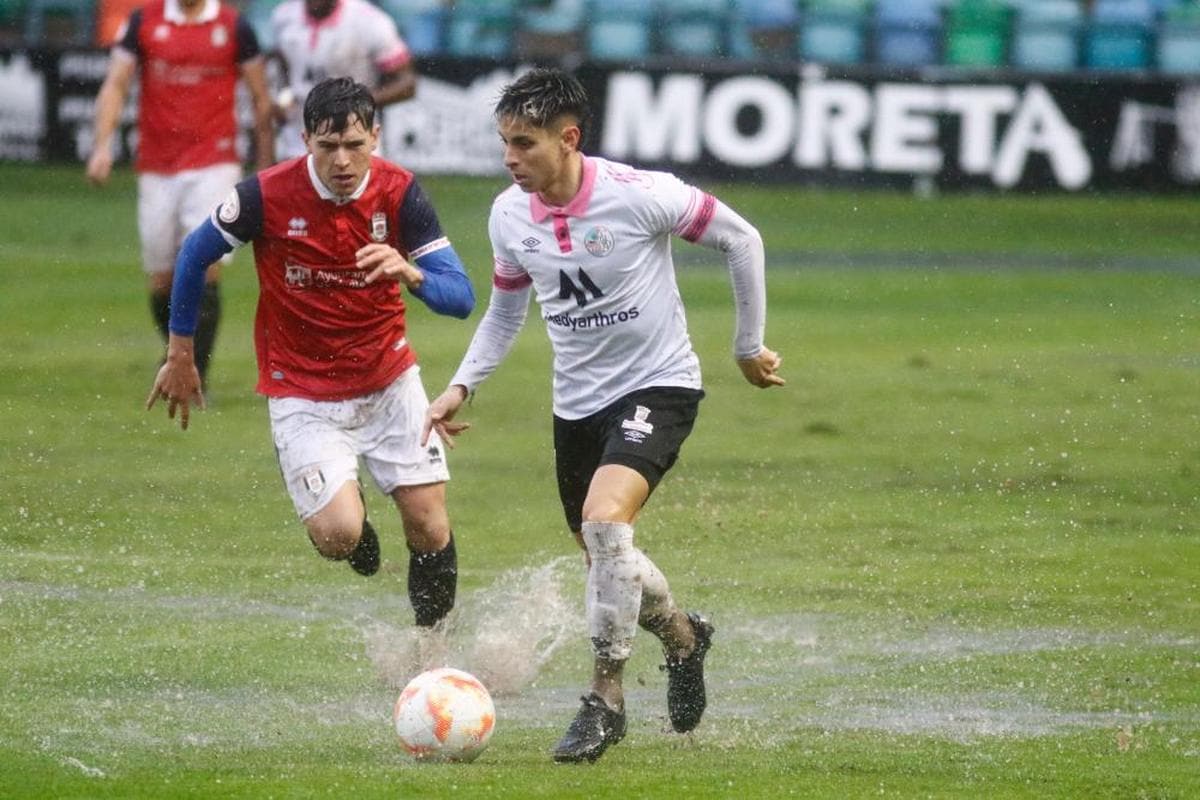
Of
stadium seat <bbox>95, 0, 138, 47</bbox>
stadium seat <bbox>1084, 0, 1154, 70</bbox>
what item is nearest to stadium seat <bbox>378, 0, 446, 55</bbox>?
stadium seat <bbox>95, 0, 138, 47</bbox>

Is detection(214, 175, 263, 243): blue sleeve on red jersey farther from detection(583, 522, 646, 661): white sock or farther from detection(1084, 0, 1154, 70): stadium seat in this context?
detection(1084, 0, 1154, 70): stadium seat

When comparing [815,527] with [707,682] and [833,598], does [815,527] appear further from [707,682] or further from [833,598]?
[707,682]

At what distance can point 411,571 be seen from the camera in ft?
27.8

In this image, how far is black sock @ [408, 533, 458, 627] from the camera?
8422mm

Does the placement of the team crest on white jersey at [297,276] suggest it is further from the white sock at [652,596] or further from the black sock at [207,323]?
the black sock at [207,323]

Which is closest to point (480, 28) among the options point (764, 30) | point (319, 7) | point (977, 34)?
point (764, 30)

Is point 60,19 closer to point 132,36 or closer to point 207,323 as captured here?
point 132,36

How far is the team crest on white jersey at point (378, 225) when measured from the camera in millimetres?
8234

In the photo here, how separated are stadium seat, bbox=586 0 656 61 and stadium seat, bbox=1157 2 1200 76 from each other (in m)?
5.72

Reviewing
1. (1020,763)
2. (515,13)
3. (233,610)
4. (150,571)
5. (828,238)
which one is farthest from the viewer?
(515,13)

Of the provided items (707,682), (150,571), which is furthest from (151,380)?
(707,682)

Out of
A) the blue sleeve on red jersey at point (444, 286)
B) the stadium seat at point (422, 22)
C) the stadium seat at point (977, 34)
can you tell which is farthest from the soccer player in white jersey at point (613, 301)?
the stadium seat at point (977, 34)

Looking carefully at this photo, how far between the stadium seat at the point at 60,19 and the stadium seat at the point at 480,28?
4079 millimetres

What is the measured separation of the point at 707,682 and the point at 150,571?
296cm
